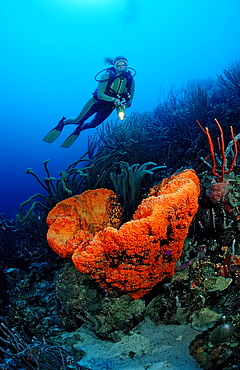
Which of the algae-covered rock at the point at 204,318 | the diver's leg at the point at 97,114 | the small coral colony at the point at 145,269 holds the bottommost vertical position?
the algae-covered rock at the point at 204,318

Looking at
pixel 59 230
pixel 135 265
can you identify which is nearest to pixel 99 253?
pixel 135 265

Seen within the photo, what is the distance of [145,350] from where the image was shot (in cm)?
176

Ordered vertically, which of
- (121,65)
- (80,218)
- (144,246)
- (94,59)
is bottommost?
(144,246)

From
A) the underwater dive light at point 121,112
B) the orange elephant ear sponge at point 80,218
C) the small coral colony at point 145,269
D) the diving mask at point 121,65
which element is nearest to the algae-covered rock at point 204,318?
the small coral colony at point 145,269

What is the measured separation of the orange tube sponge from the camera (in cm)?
157

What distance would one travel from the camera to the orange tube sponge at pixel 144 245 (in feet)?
5.15

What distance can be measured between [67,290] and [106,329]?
532 millimetres

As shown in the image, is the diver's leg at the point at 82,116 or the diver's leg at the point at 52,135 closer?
the diver's leg at the point at 82,116

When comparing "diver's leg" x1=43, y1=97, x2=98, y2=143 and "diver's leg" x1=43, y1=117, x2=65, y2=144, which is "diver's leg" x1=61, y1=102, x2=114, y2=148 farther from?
"diver's leg" x1=43, y1=117, x2=65, y2=144

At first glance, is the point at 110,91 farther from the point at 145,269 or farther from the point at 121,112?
the point at 145,269

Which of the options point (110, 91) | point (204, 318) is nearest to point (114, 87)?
point (110, 91)

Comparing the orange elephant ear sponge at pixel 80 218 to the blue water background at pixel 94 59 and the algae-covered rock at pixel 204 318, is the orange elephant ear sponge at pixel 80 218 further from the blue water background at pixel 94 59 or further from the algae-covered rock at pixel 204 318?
the blue water background at pixel 94 59

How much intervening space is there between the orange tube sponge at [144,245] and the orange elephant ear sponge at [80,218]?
42cm

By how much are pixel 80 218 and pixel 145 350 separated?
59.4 inches
